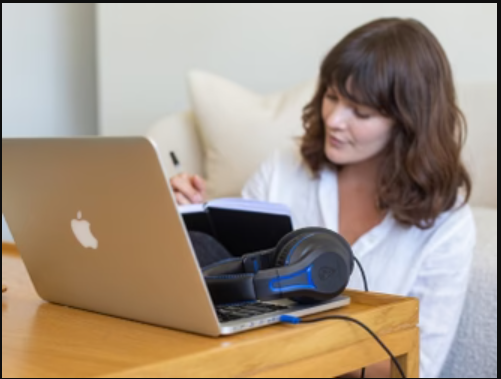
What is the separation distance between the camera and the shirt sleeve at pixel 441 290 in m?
1.37

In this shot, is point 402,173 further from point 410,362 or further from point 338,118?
point 410,362

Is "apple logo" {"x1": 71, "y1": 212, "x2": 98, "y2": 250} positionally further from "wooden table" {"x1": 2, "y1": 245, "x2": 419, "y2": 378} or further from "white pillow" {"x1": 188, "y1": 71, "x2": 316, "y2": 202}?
"white pillow" {"x1": 188, "y1": 71, "x2": 316, "y2": 202}

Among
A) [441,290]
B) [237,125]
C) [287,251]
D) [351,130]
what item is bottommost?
[441,290]

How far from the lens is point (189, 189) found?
1.35 meters

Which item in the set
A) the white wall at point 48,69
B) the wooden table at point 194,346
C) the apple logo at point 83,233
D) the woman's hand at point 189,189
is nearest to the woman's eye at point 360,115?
the woman's hand at point 189,189

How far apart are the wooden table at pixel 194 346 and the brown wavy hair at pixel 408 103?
61 cm

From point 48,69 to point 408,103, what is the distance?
172cm

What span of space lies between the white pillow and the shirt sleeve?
0.54 m

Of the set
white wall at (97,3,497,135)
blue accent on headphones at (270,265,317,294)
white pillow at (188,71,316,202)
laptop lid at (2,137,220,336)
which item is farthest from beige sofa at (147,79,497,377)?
blue accent on headphones at (270,265,317,294)

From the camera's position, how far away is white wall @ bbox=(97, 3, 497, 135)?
6.11 ft

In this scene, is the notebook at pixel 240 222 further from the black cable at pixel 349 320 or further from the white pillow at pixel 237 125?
the white pillow at pixel 237 125

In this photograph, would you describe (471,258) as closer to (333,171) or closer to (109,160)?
(333,171)

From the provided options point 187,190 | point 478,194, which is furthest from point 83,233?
point 478,194

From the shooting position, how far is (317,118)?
1.57 meters
